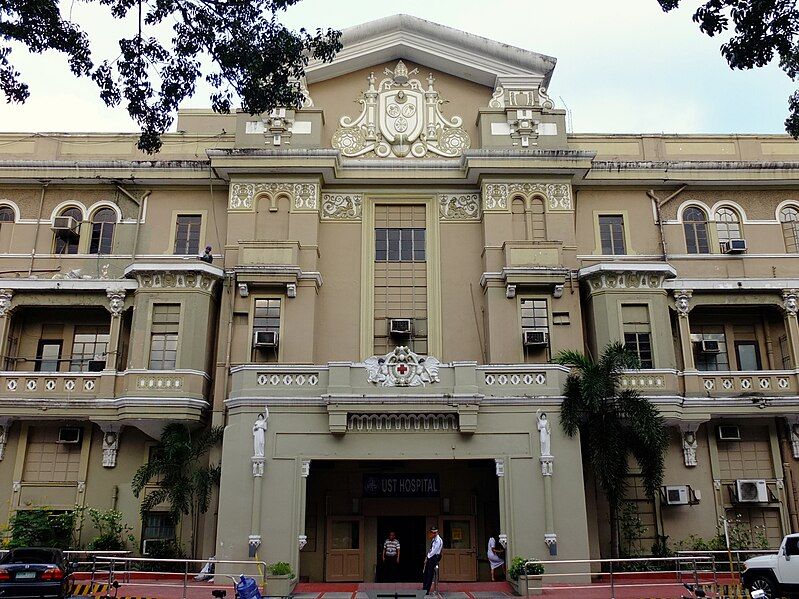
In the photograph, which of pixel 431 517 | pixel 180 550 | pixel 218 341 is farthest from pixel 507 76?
pixel 180 550

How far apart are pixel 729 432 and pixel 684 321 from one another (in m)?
3.88

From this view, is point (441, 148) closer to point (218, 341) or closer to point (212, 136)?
point (212, 136)

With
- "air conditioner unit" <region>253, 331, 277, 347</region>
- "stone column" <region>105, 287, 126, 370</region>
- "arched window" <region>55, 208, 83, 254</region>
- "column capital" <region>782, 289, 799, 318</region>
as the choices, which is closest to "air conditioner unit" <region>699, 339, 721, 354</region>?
"column capital" <region>782, 289, 799, 318</region>

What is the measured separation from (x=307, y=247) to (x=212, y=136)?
576 centimetres

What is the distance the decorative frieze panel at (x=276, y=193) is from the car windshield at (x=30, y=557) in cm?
1254

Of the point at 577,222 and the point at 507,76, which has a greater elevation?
the point at 507,76

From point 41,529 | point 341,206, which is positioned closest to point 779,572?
point 341,206

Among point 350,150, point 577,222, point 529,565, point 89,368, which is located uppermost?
point 350,150

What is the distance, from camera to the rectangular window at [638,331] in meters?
24.2

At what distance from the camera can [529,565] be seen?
18562 mm

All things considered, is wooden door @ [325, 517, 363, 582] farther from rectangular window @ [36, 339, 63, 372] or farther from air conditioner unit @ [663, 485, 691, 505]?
rectangular window @ [36, 339, 63, 372]

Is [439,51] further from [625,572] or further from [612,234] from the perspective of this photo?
[625,572]

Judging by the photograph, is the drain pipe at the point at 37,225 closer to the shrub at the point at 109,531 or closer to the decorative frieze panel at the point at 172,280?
the decorative frieze panel at the point at 172,280

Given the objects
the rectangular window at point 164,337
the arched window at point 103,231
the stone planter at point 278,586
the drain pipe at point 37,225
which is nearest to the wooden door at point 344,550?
the stone planter at point 278,586
